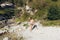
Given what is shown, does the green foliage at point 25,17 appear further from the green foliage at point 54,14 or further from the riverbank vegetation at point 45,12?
the green foliage at point 54,14

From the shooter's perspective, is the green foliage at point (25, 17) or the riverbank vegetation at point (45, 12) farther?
the green foliage at point (25, 17)

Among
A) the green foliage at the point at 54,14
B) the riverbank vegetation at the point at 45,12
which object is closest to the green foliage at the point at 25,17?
the riverbank vegetation at the point at 45,12

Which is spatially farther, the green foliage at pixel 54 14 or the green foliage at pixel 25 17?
the green foliage at pixel 25 17

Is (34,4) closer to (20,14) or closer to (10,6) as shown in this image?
(20,14)

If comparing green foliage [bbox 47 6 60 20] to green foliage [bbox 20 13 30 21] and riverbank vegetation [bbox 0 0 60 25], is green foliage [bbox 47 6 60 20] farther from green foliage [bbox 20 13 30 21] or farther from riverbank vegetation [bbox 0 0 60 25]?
green foliage [bbox 20 13 30 21]

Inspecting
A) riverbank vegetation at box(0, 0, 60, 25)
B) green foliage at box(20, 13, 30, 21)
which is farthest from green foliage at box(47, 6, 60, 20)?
green foliage at box(20, 13, 30, 21)

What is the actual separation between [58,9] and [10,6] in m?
18.4

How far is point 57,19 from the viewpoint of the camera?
29.9 metres

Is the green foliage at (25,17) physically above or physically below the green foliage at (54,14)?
below

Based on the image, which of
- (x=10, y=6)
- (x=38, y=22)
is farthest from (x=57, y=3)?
(x=10, y=6)

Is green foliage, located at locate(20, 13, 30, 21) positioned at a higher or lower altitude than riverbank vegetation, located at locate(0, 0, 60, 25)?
lower

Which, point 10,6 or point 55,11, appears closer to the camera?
point 55,11

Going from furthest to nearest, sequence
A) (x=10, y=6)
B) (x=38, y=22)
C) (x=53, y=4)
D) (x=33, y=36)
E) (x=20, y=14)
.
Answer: (x=10, y=6) < (x=20, y=14) < (x=53, y=4) < (x=38, y=22) < (x=33, y=36)

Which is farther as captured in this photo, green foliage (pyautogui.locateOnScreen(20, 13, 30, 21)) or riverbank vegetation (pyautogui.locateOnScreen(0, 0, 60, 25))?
green foliage (pyautogui.locateOnScreen(20, 13, 30, 21))
